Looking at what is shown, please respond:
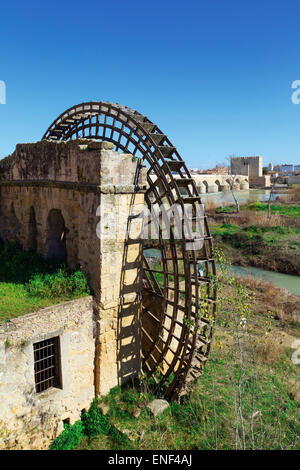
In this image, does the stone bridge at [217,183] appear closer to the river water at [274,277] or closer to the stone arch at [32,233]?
the river water at [274,277]

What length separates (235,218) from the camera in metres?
33.0

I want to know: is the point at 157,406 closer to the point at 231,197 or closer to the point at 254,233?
the point at 254,233

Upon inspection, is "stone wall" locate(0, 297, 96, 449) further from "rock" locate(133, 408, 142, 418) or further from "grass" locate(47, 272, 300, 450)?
"rock" locate(133, 408, 142, 418)

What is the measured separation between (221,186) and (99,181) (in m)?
45.5

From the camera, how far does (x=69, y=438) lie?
24.8 ft

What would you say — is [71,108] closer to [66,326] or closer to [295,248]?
[66,326]

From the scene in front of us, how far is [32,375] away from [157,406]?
3.04 metres

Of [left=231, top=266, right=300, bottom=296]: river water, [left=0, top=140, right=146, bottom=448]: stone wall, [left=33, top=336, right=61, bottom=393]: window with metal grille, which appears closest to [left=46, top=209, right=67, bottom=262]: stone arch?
[left=0, top=140, right=146, bottom=448]: stone wall

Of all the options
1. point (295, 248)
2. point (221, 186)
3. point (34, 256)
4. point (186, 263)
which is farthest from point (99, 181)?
point (221, 186)

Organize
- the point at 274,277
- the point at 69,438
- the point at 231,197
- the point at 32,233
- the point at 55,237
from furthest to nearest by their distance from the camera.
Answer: the point at 231,197 < the point at 274,277 < the point at 32,233 < the point at 55,237 < the point at 69,438

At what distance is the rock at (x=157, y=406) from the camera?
811cm

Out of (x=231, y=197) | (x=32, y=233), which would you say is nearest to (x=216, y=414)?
(x=32, y=233)

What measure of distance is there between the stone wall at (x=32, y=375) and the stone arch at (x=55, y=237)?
3.01 metres

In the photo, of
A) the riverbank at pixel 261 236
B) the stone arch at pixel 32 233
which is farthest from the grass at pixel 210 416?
the riverbank at pixel 261 236
